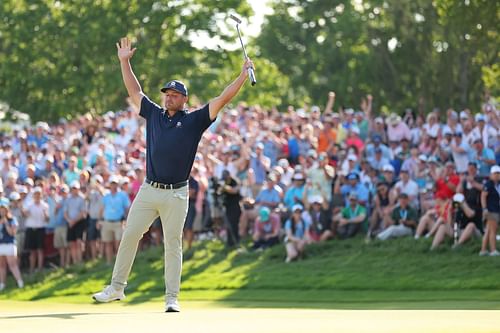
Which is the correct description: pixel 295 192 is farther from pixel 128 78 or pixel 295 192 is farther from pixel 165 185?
pixel 165 185

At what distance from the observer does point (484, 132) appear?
24453 millimetres

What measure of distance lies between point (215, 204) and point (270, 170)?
1.46 m

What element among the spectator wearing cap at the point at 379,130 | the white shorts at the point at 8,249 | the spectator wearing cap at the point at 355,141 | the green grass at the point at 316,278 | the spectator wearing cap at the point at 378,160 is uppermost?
the spectator wearing cap at the point at 379,130

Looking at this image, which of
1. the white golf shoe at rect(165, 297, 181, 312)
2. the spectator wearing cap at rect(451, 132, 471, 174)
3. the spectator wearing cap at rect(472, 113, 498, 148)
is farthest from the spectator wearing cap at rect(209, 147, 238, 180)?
the white golf shoe at rect(165, 297, 181, 312)

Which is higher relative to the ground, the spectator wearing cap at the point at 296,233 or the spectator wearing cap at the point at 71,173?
the spectator wearing cap at the point at 71,173

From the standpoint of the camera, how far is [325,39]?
5719 centimetres

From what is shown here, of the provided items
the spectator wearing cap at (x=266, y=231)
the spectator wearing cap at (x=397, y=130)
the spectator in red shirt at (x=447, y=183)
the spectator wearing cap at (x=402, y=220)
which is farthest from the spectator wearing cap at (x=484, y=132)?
the spectator wearing cap at (x=266, y=231)

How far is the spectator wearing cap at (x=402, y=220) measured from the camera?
23703 mm

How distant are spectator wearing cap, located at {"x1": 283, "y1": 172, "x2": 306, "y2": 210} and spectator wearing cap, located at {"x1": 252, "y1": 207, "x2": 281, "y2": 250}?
394 mm

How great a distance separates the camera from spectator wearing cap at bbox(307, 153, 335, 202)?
25297 mm

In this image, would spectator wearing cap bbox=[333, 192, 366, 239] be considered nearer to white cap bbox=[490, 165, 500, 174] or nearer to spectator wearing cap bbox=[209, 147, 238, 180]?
spectator wearing cap bbox=[209, 147, 238, 180]

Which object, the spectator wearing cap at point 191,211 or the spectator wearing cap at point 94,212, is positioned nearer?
the spectator wearing cap at point 191,211

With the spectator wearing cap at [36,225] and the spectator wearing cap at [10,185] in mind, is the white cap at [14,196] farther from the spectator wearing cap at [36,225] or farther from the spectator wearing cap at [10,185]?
the spectator wearing cap at [10,185]

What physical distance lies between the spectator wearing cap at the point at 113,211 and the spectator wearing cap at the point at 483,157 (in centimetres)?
729
